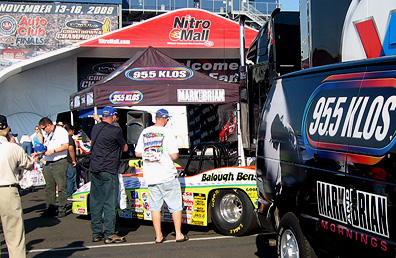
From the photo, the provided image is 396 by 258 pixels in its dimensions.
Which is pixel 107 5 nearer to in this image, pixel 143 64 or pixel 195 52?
pixel 195 52

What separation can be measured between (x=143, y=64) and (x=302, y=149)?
832 cm

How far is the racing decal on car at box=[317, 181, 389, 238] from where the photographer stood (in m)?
3.46

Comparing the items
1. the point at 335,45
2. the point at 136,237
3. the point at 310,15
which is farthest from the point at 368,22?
the point at 136,237

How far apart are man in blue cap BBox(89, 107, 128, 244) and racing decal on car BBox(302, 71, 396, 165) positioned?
336cm

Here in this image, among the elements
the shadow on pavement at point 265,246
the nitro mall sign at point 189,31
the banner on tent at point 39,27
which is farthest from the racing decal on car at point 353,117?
the banner on tent at point 39,27

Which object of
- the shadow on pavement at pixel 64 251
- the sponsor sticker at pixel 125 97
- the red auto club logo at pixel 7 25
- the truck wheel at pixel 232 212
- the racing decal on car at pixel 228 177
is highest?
the red auto club logo at pixel 7 25

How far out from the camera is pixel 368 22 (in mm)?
5301

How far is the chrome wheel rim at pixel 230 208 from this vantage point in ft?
23.4

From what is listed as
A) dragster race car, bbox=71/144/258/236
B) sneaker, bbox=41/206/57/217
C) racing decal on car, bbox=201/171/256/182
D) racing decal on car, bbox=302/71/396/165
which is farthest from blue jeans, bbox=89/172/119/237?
racing decal on car, bbox=302/71/396/165

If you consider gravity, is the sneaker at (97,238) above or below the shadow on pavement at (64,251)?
above

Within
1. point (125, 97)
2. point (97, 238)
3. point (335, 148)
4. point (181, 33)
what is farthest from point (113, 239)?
point (181, 33)

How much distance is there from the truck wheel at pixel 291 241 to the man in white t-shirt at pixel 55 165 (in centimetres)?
561

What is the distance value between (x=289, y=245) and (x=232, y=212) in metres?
2.30

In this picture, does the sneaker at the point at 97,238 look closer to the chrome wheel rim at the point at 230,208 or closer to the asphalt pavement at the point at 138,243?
the asphalt pavement at the point at 138,243
